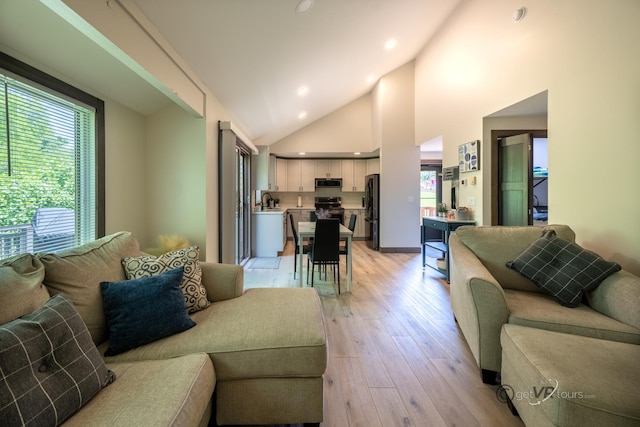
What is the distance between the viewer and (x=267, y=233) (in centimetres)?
532

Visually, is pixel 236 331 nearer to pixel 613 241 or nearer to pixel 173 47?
pixel 173 47

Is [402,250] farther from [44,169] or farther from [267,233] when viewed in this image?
[44,169]

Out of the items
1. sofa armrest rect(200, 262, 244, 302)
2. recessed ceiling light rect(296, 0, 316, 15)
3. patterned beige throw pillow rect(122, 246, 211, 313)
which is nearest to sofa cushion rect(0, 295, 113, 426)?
patterned beige throw pillow rect(122, 246, 211, 313)

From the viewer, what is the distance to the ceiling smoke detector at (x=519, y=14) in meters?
2.90

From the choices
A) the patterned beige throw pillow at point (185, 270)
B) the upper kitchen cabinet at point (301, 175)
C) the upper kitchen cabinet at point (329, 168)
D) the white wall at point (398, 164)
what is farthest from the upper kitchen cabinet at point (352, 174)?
the patterned beige throw pillow at point (185, 270)

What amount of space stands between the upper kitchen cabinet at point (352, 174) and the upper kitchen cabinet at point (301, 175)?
838mm

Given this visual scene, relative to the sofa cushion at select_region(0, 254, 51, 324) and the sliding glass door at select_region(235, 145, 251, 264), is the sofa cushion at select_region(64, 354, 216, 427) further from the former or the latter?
the sliding glass door at select_region(235, 145, 251, 264)

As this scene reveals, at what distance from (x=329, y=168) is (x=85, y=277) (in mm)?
6391

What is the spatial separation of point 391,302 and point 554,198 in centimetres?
189

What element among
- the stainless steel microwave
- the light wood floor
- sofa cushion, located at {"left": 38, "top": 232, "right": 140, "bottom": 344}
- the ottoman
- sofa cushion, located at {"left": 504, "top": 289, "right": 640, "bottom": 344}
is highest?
the stainless steel microwave

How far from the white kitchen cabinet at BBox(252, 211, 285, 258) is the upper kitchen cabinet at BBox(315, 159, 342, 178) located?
2.49 meters

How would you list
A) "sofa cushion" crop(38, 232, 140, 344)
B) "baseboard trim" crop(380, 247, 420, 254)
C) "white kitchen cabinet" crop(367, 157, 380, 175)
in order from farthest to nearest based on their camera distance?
"white kitchen cabinet" crop(367, 157, 380, 175)
"baseboard trim" crop(380, 247, 420, 254)
"sofa cushion" crop(38, 232, 140, 344)

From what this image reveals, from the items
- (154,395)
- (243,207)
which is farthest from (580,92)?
(243,207)

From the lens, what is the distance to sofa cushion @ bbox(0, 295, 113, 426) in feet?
2.59
